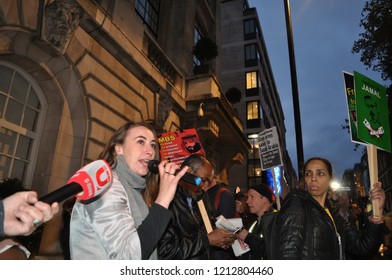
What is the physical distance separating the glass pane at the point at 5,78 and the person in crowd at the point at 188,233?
185 inches

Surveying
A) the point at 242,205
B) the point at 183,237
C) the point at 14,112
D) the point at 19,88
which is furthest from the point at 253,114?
the point at 183,237

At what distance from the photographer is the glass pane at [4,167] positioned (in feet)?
18.2

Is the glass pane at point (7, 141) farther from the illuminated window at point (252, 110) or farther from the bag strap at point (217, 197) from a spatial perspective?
the illuminated window at point (252, 110)

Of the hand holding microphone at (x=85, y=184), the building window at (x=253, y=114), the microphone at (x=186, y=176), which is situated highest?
the building window at (x=253, y=114)

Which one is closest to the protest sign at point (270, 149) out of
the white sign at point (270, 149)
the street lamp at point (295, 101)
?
the white sign at point (270, 149)

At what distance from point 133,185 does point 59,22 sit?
5.43 meters

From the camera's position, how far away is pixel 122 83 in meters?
8.31

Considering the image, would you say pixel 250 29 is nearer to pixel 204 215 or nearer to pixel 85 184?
pixel 204 215

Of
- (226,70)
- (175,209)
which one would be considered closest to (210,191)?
(175,209)

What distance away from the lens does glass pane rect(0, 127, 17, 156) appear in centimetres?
560

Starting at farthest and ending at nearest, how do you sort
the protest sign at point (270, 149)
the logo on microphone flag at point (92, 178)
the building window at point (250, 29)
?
1. the building window at point (250, 29)
2. the protest sign at point (270, 149)
3. the logo on microphone flag at point (92, 178)

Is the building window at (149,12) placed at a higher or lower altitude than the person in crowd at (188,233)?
higher

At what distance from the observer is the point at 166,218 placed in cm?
188

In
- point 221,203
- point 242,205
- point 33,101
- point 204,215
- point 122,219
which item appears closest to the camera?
point 122,219
